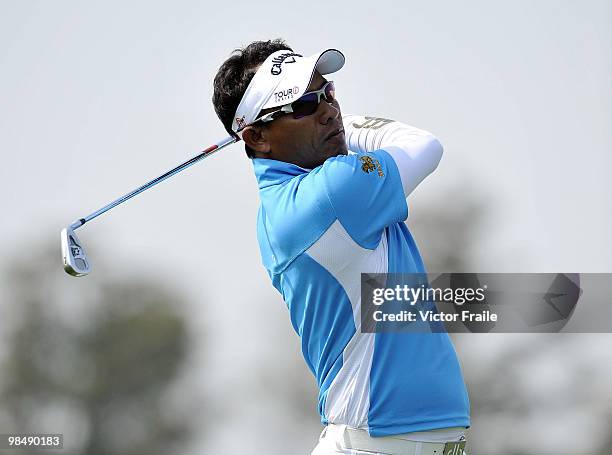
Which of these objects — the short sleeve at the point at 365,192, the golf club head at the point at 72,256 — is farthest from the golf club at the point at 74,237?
the short sleeve at the point at 365,192

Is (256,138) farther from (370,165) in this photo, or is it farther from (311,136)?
(370,165)

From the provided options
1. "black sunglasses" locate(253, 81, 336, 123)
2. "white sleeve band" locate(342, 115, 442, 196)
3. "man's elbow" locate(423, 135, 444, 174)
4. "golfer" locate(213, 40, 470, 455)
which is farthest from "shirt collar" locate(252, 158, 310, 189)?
"man's elbow" locate(423, 135, 444, 174)

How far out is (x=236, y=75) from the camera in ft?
17.9

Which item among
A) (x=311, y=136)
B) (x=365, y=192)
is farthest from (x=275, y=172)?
(x=365, y=192)

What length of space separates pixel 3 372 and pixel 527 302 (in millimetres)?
13181

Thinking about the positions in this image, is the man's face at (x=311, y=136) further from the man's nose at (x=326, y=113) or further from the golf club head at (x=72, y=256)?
the golf club head at (x=72, y=256)

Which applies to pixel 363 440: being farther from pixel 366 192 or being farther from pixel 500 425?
pixel 500 425

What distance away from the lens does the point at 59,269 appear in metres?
20.1

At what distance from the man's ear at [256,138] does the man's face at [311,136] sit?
33mm

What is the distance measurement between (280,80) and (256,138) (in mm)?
244

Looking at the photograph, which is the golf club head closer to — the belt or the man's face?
the man's face

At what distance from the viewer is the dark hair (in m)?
5.43

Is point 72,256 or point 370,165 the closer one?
point 370,165

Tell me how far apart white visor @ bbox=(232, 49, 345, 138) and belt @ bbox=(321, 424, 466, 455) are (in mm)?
1195
